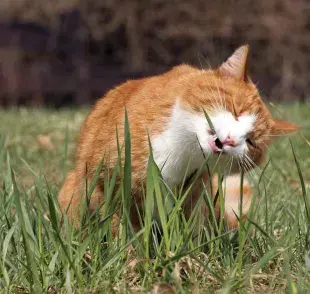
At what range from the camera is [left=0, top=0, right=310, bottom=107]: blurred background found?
9211 millimetres

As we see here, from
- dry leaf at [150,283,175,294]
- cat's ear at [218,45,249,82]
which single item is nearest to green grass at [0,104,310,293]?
dry leaf at [150,283,175,294]

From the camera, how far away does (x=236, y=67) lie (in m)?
2.53

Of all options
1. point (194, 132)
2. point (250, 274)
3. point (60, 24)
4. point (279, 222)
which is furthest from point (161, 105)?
point (60, 24)

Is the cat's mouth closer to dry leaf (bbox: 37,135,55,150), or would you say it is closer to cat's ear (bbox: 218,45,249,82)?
cat's ear (bbox: 218,45,249,82)

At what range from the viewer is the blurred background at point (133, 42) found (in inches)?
363

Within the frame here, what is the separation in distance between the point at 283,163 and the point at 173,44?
18.3 ft

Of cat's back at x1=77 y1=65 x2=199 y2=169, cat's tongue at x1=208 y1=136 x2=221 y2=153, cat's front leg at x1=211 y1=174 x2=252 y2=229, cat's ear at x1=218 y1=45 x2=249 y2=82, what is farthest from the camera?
cat's front leg at x1=211 y1=174 x2=252 y2=229

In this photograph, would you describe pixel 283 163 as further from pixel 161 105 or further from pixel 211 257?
pixel 211 257

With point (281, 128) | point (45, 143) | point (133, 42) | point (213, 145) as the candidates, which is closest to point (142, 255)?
point (213, 145)

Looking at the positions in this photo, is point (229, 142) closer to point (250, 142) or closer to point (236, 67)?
point (250, 142)

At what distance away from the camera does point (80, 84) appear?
30.0 feet

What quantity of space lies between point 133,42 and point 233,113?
24.1 ft

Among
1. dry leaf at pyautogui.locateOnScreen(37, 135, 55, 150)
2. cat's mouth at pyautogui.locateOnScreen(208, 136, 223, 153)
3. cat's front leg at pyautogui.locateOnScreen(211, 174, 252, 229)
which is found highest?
cat's mouth at pyautogui.locateOnScreen(208, 136, 223, 153)

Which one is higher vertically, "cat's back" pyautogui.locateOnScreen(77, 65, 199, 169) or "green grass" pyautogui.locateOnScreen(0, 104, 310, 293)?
"cat's back" pyautogui.locateOnScreen(77, 65, 199, 169)
